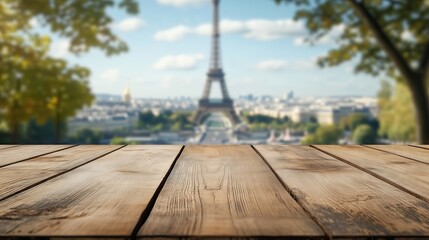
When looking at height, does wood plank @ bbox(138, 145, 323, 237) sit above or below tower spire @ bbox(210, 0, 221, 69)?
below

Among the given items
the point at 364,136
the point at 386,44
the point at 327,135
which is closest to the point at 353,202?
the point at 386,44

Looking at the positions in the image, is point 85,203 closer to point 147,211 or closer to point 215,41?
point 147,211

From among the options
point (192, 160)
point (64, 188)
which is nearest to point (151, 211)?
point (64, 188)

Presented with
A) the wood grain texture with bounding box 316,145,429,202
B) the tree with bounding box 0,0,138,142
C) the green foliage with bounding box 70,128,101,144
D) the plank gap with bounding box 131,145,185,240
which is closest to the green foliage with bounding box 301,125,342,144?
the green foliage with bounding box 70,128,101,144

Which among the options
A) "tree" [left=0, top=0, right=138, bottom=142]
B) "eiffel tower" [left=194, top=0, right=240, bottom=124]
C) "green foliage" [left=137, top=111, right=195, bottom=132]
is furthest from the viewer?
"eiffel tower" [left=194, top=0, right=240, bottom=124]

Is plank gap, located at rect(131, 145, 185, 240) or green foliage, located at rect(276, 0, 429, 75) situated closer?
plank gap, located at rect(131, 145, 185, 240)

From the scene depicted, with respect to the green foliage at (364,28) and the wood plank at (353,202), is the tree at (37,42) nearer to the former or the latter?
the green foliage at (364,28)

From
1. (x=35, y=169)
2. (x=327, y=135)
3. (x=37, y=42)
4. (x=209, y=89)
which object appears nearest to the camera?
(x=35, y=169)

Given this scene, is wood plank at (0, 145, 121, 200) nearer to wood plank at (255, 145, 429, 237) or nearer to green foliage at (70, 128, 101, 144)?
wood plank at (255, 145, 429, 237)
